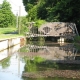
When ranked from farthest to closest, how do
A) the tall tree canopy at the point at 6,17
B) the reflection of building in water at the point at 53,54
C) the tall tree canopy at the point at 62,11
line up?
1. the tall tree canopy at the point at 6,17
2. the tall tree canopy at the point at 62,11
3. the reflection of building in water at the point at 53,54

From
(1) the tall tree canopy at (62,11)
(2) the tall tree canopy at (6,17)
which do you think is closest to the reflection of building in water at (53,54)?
(1) the tall tree canopy at (62,11)

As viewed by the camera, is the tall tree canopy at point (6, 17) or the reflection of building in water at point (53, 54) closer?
the reflection of building in water at point (53, 54)

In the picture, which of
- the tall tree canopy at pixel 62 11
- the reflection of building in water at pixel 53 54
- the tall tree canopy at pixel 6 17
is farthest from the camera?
the tall tree canopy at pixel 6 17

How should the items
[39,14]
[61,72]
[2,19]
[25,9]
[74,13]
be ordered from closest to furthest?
[61,72] → [74,13] → [39,14] → [25,9] → [2,19]

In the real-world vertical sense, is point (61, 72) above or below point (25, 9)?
below

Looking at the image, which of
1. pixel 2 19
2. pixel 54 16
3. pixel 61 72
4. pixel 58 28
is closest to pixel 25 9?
pixel 2 19

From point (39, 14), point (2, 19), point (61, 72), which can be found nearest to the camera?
point (61, 72)

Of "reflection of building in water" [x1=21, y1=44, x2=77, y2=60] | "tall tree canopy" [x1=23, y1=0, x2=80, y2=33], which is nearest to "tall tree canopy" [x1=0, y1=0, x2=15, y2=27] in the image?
"tall tree canopy" [x1=23, y1=0, x2=80, y2=33]

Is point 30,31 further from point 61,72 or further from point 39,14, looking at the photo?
point 61,72

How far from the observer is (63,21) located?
2238 inches

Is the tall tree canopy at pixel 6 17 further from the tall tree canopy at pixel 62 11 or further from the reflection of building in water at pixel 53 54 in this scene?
the reflection of building in water at pixel 53 54

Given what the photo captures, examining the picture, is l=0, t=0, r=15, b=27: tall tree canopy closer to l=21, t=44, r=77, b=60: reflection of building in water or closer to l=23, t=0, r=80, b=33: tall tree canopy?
l=23, t=0, r=80, b=33: tall tree canopy

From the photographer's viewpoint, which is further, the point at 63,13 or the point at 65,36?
the point at 63,13

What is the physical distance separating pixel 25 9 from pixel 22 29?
3110 centimetres
